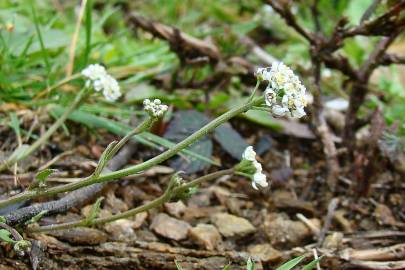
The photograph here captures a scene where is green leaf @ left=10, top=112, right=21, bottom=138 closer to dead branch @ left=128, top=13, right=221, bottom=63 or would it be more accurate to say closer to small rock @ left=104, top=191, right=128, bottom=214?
small rock @ left=104, top=191, right=128, bottom=214

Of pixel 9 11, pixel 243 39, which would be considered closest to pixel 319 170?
pixel 243 39

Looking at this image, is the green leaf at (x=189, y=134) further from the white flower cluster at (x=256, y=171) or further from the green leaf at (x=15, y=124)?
the white flower cluster at (x=256, y=171)

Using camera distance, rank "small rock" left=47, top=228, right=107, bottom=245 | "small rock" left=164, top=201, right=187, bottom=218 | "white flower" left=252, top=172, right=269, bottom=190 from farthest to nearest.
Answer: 1. "small rock" left=164, top=201, right=187, bottom=218
2. "small rock" left=47, top=228, right=107, bottom=245
3. "white flower" left=252, top=172, right=269, bottom=190

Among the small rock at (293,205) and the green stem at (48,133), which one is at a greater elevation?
the green stem at (48,133)

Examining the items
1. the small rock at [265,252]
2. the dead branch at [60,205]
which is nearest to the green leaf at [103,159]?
the dead branch at [60,205]

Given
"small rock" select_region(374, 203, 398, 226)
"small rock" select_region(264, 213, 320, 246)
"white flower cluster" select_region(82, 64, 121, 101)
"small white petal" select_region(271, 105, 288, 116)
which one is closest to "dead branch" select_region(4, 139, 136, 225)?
"white flower cluster" select_region(82, 64, 121, 101)

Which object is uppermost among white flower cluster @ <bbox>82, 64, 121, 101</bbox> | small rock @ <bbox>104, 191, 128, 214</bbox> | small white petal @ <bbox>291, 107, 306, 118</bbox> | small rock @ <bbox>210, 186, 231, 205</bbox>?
small white petal @ <bbox>291, 107, 306, 118</bbox>

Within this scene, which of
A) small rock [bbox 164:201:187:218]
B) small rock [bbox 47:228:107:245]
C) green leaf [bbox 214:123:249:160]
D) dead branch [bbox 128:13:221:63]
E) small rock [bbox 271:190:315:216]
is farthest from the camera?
dead branch [bbox 128:13:221:63]
